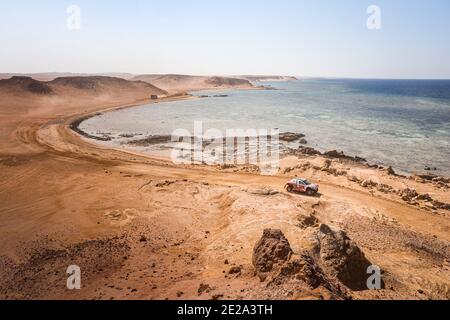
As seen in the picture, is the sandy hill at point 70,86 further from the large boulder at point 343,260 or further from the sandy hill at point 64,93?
the large boulder at point 343,260

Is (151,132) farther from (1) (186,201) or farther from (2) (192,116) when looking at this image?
(1) (186,201)

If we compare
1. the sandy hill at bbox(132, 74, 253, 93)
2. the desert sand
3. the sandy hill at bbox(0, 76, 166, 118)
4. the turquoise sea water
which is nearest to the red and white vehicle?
the desert sand

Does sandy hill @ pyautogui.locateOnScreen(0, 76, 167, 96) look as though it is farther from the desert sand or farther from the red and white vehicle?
the red and white vehicle

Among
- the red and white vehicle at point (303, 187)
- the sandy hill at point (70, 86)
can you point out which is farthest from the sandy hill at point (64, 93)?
the red and white vehicle at point (303, 187)

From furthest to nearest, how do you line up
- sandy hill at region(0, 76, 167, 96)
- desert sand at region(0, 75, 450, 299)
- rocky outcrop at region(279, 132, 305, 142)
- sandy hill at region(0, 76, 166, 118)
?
sandy hill at region(0, 76, 167, 96) → sandy hill at region(0, 76, 166, 118) → rocky outcrop at region(279, 132, 305, 142) → desert sand at region(0, 75, 450, 299)

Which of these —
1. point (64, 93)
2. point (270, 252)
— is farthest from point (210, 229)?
point (64, 93)

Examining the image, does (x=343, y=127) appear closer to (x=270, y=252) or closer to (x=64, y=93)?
(x=270, y=252)

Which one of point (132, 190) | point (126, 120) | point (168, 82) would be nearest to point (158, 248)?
point (132, 190)
